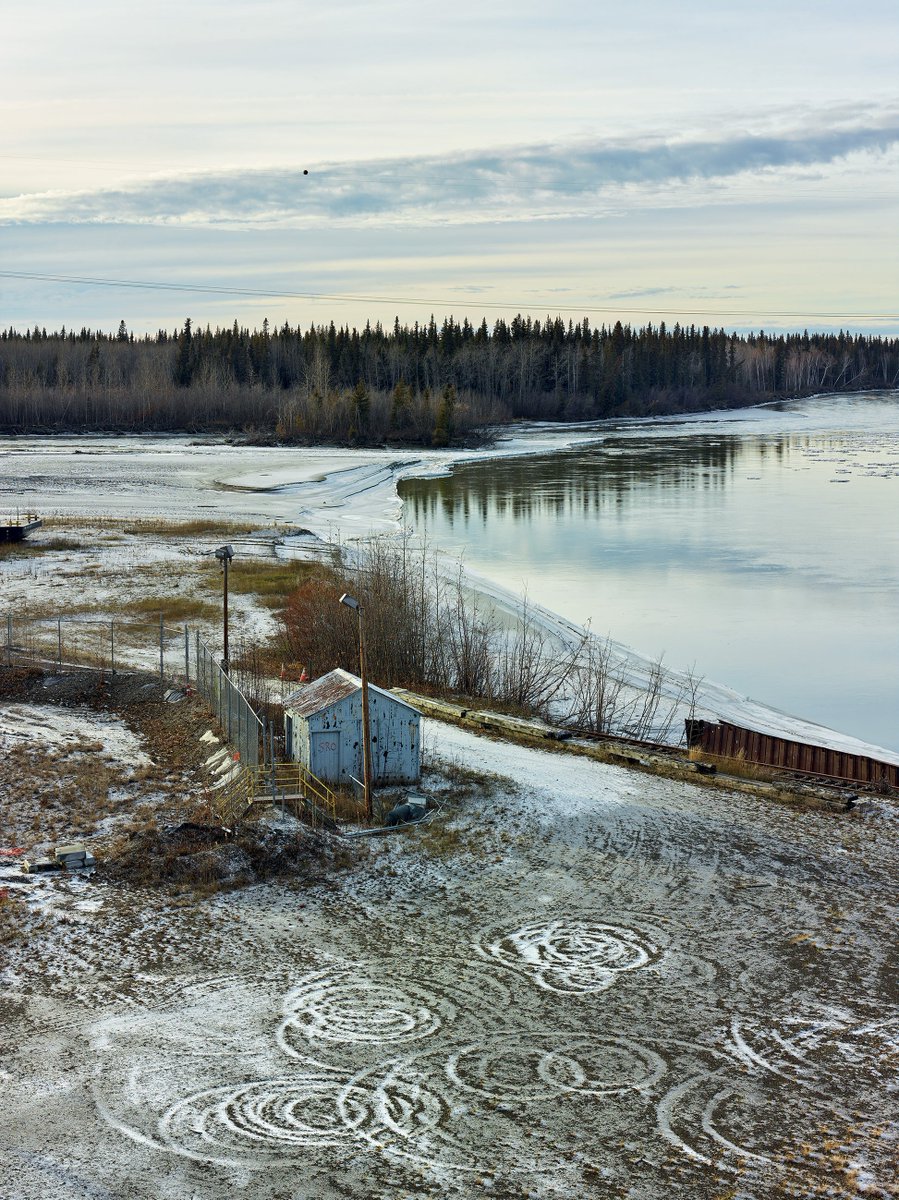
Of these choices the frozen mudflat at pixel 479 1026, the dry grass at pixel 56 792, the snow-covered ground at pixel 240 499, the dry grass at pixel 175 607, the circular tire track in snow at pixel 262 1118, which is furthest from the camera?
the dry grass at pixel 175 607

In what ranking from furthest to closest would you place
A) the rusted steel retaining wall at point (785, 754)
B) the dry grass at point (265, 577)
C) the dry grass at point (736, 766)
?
the dry grass at point (265, 577) < the dry grass at point (736, 766) < the rusted steel retaining wall at point (785, 754)

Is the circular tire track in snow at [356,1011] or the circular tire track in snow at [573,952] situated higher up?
the circular tire track in snow at [356,1011]

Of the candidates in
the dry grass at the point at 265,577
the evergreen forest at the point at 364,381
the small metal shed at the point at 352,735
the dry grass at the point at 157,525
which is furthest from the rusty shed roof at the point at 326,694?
the evergreen forest at the point at 364,381

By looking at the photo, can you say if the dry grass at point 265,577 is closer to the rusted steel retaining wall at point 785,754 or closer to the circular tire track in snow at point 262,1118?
the rusted steel retaining wall at point 785,754

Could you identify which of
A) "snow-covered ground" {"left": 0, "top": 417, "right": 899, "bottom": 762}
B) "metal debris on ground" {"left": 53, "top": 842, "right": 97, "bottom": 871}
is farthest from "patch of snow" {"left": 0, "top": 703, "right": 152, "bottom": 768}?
"snow-covered ground" {"left": 0, "top": 417, "right": 899, "bottom": 762}

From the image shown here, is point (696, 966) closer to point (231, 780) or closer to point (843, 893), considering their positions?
point (843, 893)

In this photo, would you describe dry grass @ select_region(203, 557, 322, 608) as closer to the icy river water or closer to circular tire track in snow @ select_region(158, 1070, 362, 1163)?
the icy river water

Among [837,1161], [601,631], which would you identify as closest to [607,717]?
[601,631]
